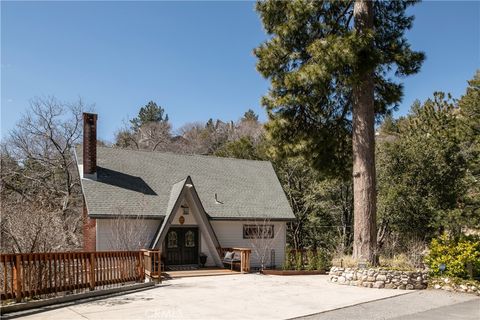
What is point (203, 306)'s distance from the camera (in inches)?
374

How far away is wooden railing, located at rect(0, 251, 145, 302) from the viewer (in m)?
9.00

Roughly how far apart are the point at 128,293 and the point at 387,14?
14.0 metres

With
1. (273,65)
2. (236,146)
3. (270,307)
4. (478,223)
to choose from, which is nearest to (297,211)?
(236,146)

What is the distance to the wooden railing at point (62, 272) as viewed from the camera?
900cm

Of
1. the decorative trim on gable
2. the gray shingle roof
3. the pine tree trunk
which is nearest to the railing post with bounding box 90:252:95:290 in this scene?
the gray shingle roof

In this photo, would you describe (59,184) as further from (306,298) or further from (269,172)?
(306,298)

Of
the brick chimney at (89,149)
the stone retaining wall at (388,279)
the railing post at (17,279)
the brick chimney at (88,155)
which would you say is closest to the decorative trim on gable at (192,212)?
the brick chimney at (88,155)

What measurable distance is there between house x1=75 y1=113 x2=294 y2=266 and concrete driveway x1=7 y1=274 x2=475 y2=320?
4.02 metres

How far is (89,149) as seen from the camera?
18.0m

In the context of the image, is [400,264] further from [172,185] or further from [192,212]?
[172,185]

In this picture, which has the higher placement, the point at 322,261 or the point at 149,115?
the point at 149,115

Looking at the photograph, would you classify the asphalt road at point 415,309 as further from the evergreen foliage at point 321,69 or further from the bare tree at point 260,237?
the bare tree at point 260,237

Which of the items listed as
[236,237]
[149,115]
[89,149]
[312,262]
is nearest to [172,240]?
[236,237]

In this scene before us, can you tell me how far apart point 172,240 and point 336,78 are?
32.1 ft
